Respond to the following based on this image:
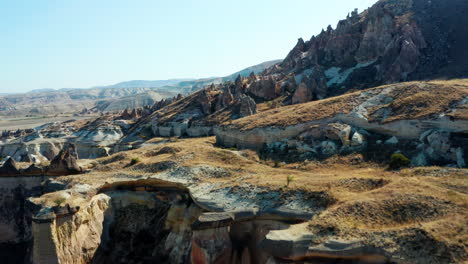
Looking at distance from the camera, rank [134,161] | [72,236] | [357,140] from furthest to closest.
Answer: [134,161] → [357,140] → [72,236]

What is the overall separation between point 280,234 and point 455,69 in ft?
169

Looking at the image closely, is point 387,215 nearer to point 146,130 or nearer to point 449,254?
point 449,254

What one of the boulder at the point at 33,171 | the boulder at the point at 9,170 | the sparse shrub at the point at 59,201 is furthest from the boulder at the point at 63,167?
the sparse shrub at the point at 59,201

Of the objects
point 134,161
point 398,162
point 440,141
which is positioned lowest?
point 134,161

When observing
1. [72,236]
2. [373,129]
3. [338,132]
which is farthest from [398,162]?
[72,236]

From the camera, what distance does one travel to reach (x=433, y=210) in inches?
634

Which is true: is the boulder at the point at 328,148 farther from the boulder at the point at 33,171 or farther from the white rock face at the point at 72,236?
the boulder at the point at 33,171

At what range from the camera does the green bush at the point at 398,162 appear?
24.3 meters

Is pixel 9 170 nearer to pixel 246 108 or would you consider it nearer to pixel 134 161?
pixel 134 161

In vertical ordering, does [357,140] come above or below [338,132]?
below

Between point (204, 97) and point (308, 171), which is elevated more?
point (204, 97)

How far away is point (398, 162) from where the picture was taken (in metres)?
24.4

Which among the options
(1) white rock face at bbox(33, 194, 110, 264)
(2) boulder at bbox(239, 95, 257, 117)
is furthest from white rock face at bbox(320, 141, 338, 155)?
(2) boulder at bbox(239, 95, 257, 117)

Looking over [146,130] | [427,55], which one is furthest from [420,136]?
[146,130]
